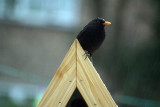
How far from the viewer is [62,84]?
2.84 meters

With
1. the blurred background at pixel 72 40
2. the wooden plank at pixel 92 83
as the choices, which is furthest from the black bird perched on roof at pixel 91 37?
the blurred background at pixel 72 40

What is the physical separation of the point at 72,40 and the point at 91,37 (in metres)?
3.88

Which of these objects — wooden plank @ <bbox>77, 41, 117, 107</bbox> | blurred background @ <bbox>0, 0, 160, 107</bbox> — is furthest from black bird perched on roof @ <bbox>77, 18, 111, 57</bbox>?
blurred background @ <bbox>0, 0, 160, 107</bbox>

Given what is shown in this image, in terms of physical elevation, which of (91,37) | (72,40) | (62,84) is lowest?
(62,84)

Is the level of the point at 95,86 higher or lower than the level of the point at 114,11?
lower

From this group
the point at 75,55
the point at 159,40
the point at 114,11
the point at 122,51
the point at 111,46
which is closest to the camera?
the point at 75,55

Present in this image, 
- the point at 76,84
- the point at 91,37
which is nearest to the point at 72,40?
the point at 91,37

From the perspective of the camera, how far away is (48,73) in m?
12.1

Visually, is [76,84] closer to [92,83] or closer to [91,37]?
[92,83]

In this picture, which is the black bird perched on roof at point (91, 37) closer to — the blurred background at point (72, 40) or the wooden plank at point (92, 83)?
the wooden plank at point (92, 83)

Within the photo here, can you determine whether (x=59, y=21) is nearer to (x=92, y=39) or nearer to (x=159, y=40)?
(x=159, y=40)

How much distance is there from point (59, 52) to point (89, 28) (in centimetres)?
803

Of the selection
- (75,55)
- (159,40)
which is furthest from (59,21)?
(75,55)

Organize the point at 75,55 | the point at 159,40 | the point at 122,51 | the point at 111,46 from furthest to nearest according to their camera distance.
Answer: the point at 111,46 → the point at 122,51 → the point at 159,40 → the point at 75,55
